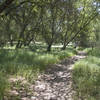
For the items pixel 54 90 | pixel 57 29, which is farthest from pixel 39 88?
pixel 57 29

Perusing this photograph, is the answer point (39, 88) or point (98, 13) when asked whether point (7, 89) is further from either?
point (98, 13)

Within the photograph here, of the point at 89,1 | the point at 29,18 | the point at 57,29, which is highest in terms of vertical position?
the point at 89,1

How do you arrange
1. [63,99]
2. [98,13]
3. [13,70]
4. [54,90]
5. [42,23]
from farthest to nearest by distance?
1. [98,13]
2. [42,23]
3. [13,70]
4. [54,90]
5. [63,99]

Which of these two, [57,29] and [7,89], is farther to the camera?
[57,29]

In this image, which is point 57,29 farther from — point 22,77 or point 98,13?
point 22,77

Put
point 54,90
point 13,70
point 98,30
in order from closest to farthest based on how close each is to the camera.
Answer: point 54,90 → point 13,70 → point 98,30

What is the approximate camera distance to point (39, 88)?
400 centimetres

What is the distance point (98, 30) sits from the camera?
2773cm

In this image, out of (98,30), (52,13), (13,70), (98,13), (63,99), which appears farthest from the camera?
(98,30)

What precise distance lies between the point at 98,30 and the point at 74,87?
1039 inches

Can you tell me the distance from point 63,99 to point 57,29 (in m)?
10.9

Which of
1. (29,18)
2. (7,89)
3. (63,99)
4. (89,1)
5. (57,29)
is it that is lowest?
(63,99)

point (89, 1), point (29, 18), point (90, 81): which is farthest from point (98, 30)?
point (90, 81)

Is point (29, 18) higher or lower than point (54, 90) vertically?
higher
